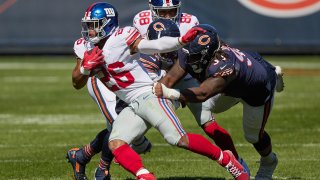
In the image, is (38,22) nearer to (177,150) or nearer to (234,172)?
(177,150)

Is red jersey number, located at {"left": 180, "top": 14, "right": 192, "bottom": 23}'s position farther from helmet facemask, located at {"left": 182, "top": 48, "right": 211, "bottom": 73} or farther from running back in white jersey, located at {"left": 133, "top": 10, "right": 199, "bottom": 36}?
helmet facemask, located at {"left": 182, "top": 48, "right": 211, "bottom": 73}

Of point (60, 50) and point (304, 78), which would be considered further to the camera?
point (60, 50)

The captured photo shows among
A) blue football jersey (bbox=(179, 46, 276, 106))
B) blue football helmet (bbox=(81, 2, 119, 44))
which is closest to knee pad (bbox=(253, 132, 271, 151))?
blue football jersey (bbox=(179, 46, 276, 106))

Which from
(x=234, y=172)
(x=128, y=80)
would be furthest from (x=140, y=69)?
(x=234, y=172)

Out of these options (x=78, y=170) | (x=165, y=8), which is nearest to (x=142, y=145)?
(x=78, y=170)

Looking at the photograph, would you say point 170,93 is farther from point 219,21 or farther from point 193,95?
point 219,21

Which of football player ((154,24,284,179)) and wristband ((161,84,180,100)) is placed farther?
football player ((154,24,284,179))

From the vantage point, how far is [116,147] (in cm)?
643

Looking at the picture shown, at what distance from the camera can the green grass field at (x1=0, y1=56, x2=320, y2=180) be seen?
26.3 feet

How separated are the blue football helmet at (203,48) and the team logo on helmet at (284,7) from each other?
1094cm

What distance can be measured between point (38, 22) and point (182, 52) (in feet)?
40.0

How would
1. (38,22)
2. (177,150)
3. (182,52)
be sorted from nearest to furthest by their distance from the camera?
(182,52) → (177,150) → (38,22)

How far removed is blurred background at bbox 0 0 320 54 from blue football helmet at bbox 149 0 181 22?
9508mm

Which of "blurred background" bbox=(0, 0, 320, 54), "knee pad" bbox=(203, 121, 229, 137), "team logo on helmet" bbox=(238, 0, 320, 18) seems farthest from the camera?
"blurred background" bbox=(0, 0, 320, 54)
